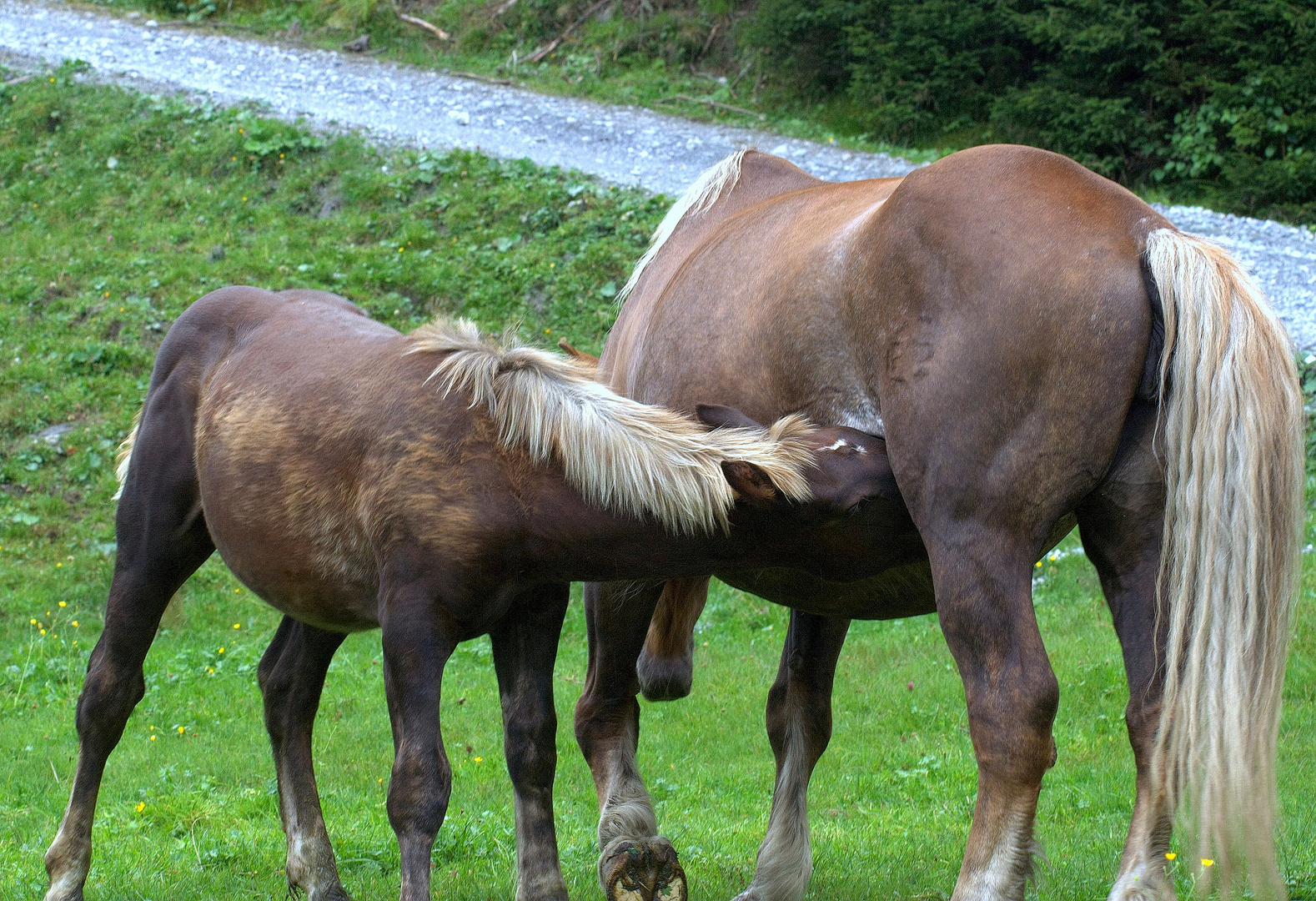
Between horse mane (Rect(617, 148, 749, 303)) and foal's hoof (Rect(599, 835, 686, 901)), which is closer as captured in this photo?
foal's hoof (Rect(599, 835, 686, 901))

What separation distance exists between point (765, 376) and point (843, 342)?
37cm

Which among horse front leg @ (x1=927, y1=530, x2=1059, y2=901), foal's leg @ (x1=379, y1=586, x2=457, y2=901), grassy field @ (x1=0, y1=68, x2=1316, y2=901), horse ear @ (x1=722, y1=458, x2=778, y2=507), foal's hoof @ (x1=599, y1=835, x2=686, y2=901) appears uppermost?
horse ear @ (x1=722, y1=458, x2=778, y2=507)

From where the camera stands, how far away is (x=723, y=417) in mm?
3723

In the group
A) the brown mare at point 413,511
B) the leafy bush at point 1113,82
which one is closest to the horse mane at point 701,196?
the brown mare at point 413,511

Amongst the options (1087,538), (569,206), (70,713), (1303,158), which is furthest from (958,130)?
(1087,538)

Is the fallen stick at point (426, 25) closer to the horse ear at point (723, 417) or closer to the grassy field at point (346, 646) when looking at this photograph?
the grassy field at point (346, 646)

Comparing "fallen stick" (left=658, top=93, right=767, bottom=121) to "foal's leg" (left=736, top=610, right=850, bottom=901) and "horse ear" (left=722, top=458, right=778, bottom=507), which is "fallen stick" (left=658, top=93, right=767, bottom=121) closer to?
"foal's leg" (left=736, top=610, right=850, bottom=901)

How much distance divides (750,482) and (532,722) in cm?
127

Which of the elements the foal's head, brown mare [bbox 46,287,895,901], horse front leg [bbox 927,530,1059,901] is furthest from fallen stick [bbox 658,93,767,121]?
horse front leg [bbox 927,530,1059,901]

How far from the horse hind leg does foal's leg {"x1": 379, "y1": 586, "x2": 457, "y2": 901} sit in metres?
1.43

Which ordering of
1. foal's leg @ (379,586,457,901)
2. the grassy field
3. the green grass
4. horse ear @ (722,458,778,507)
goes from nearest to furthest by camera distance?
horse ear @ (722,458,778,507) < foal's leg @ (379,586,457,901) < the grassy field < the green grass

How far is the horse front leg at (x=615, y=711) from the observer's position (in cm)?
488

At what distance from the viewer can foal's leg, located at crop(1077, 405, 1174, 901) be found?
3307 mm

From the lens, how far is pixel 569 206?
12680mm
